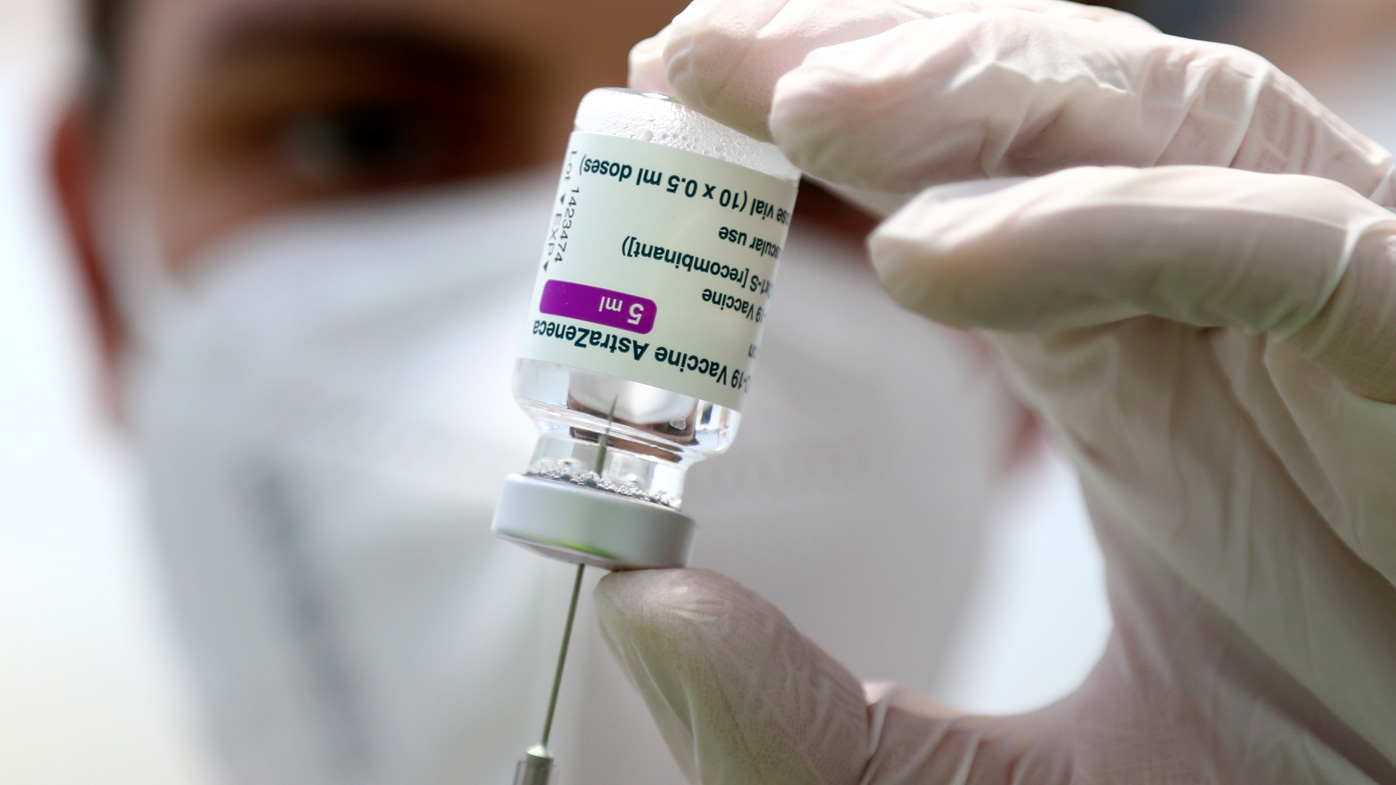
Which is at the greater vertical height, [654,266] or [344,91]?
[344,91]

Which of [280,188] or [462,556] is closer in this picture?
[462,556]

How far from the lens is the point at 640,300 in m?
0.99

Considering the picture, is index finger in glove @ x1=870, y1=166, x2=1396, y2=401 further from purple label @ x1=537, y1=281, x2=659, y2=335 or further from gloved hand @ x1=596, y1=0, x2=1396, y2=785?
purple label @ x1=537, y1=281, x2=659, y2=335

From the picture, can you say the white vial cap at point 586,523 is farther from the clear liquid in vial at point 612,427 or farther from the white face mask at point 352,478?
the white face mask at point 352,478

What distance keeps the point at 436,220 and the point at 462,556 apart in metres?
0.80

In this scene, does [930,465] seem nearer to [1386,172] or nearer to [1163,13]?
[1386,172]

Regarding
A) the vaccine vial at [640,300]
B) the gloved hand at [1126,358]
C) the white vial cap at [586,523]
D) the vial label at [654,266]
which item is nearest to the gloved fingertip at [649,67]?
the gloved hand at [1126,358]

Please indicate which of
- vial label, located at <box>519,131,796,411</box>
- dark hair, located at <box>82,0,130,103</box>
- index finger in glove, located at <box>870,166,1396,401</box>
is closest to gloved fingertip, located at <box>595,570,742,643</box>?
vial label, located at <box>519,131,796,411</box>

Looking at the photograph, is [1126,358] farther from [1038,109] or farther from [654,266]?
[654,266]

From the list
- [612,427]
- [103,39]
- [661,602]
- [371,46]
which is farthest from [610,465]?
[103,39]

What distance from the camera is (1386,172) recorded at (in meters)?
1.02

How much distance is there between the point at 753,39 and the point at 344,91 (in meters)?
1.79

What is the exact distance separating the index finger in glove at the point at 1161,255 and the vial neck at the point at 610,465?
0.42 m

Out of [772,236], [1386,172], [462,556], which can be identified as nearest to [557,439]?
[772,236]
